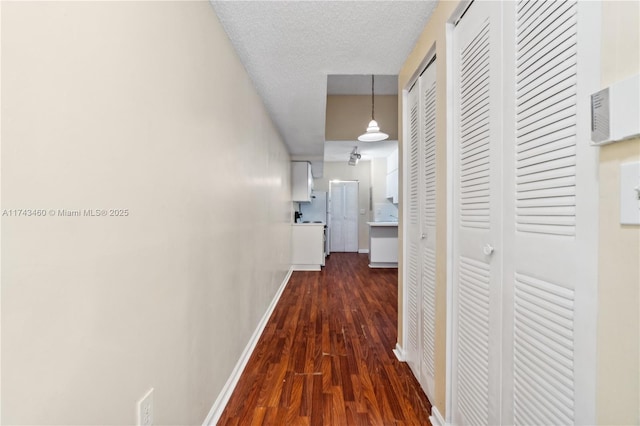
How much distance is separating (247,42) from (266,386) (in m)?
2.25

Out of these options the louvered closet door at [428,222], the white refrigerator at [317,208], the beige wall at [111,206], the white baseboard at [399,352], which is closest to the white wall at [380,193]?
the white refrigerator at [317,208]

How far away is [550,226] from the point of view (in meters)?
0.81

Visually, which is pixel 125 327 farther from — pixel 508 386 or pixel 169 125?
pixel 508 386

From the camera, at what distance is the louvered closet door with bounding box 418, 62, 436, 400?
1.64 m

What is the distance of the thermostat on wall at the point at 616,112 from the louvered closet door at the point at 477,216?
0.37 m

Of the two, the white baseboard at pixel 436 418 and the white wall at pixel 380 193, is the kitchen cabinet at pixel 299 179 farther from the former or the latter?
the white baseboard at pixel 436 418

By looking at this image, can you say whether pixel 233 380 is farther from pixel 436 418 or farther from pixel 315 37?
pixel 315 37

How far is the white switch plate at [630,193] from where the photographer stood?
0.58 meters

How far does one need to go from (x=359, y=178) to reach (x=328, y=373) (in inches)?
250

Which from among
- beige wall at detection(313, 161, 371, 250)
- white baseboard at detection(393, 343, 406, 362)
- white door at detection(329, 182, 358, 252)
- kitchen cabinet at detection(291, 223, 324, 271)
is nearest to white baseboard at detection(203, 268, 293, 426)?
white baseboard at detection(393, 343, 406, 362)

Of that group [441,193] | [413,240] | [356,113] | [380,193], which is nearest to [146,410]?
[441,193]

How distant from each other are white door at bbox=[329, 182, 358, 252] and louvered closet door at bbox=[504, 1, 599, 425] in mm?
6907

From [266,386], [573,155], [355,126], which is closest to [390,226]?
[355,126]

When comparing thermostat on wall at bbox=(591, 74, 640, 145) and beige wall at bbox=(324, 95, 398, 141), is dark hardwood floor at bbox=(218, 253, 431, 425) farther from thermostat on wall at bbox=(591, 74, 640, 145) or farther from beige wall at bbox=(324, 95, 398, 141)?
beige wall at bbox=(324, 95, 398, 141)
